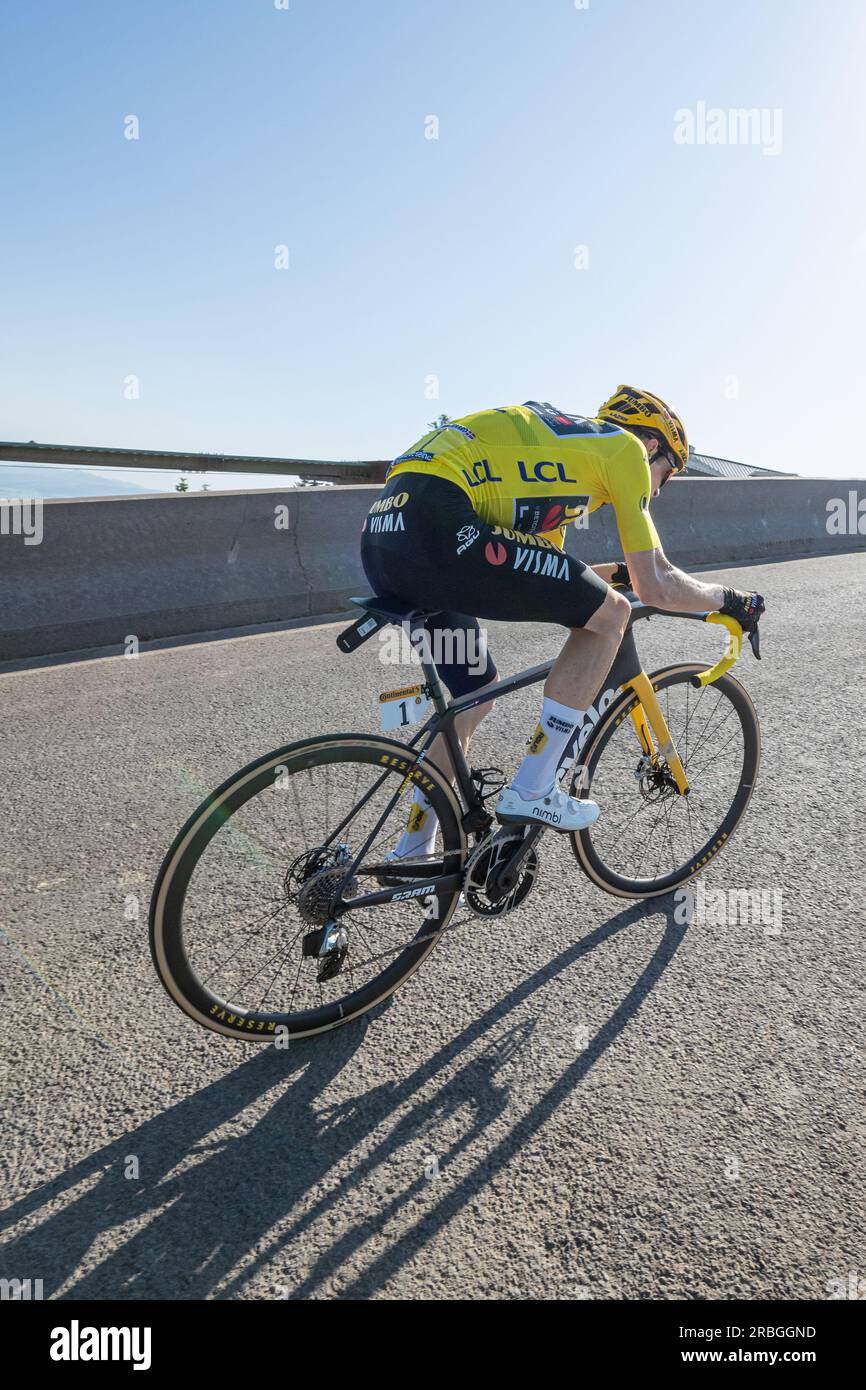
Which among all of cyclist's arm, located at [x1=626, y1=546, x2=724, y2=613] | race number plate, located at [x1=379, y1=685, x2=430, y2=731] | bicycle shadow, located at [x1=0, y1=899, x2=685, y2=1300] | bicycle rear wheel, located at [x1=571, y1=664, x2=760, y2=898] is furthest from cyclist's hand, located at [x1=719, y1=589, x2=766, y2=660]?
bicycle shadow, located at [x1=0, y1=899, x2=685, y2=1300]

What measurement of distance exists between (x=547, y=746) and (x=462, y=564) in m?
0.71

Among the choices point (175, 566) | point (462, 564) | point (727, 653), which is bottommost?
point (727, 653)

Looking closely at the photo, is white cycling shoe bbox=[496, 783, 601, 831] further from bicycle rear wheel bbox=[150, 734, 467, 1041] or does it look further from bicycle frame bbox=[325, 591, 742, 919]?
bicycle rear wheel bbox=[150, 734, 467, 1041]

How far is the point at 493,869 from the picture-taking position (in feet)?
9.61

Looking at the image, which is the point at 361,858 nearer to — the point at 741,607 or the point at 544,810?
the point at 544,810

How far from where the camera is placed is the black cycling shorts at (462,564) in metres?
2.71

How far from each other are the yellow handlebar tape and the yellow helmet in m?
0.60

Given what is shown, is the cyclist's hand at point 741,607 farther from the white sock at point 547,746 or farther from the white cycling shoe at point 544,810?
the white cycling shoe at point 544,810

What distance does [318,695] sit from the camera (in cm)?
561

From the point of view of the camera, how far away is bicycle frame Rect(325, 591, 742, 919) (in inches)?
107

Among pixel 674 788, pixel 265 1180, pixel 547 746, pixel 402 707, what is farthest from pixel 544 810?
pixel 265 1180

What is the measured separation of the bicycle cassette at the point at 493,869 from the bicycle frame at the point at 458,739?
2.3 inches
